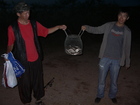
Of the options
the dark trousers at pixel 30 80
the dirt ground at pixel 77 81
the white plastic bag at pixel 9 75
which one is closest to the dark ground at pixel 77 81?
the dirt ground at pixel 77 81

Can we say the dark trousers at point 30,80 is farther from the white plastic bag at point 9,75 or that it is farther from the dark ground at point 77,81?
the dark ground at point 77,81

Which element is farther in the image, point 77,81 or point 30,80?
point 77,81

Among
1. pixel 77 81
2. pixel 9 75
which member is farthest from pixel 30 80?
pixel 77 81

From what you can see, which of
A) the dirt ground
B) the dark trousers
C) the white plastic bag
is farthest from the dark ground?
the white plastic bag

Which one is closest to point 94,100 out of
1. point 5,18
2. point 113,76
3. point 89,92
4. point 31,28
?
point 89,92

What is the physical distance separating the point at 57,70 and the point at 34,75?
2.12 m

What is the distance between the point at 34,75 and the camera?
2.78m

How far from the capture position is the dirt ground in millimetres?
3369

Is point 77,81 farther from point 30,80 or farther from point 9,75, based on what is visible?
point 9,75

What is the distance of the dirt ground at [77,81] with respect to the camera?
337 cm

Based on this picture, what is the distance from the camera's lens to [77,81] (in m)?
4.20

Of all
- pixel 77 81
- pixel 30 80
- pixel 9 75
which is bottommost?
pixel 77 81

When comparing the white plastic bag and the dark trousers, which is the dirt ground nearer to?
the dark trousers

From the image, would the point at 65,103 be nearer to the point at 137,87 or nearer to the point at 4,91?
the point at 4,91
